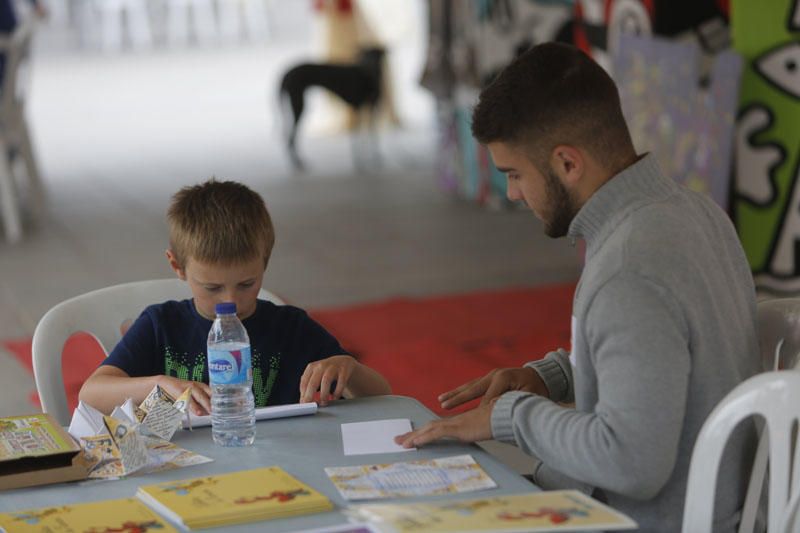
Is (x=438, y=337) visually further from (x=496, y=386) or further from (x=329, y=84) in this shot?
(x=329, y=84)

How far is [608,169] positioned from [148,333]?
1.01 meters

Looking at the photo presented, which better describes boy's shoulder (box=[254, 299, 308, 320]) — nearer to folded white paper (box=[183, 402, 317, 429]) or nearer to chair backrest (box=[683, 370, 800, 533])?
folded white paper (box=[183, 402, 317, 429])

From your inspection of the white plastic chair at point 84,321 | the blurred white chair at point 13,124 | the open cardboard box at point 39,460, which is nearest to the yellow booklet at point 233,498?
the open cardboard box at point 39,460

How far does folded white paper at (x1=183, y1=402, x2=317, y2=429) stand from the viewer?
216 cm

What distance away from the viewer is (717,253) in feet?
6.36

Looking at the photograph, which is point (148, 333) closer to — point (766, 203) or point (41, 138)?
point (766, 203)

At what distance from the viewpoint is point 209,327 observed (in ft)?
8.04

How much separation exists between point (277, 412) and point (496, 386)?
1.31ft

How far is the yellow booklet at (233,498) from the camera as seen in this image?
1702 millimetres

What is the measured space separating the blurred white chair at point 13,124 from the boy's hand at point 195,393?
5.56 metres

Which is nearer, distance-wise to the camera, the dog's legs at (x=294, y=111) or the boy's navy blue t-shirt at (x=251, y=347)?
the boy's navy blue t-shirt at (x=251, y=347)

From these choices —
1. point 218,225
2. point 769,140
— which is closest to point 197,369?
point 218,225

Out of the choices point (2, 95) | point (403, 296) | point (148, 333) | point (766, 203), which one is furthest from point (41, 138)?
point (148, 333)

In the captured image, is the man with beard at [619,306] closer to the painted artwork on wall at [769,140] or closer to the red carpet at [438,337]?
the red carpet at [438,337]
